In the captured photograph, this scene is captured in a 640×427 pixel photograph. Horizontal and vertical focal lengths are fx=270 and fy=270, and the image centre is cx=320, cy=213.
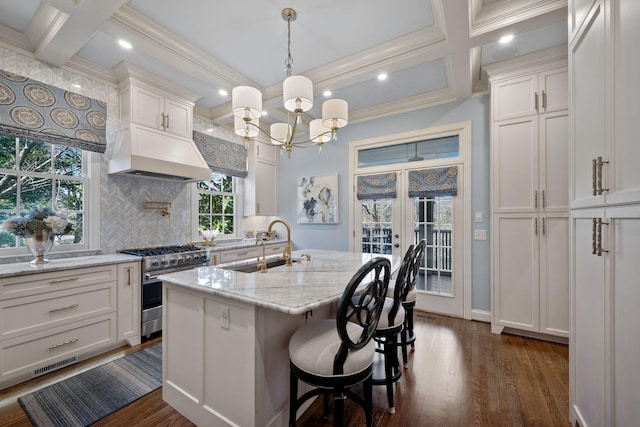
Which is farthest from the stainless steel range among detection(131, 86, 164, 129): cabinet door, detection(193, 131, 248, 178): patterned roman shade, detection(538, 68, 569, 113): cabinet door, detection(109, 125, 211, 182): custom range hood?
detection(538, 68, 569, 113): cabinet door

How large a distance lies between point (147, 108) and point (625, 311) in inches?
159

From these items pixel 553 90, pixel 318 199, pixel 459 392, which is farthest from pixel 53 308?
pixel 553 90

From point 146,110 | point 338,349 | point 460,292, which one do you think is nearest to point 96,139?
point 146,110

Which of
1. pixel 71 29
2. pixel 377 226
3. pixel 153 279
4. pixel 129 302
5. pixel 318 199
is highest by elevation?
pixel 71 29

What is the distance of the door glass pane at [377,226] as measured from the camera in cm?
392

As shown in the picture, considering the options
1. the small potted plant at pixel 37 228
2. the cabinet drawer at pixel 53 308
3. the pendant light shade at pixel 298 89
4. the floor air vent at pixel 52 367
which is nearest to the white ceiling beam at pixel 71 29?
the pendant light shade at pixel 298 89

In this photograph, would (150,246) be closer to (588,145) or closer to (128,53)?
(128,53)

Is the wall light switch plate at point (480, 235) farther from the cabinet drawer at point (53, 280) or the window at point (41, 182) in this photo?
the window at point (41, 182)

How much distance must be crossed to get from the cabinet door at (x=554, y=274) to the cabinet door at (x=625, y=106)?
1823 mm

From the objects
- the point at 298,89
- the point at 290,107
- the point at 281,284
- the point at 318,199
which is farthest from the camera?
the point at 318,199

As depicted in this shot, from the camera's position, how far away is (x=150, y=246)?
132 inches

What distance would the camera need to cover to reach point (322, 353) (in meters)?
1.29

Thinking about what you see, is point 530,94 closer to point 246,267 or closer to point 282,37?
point 282,37

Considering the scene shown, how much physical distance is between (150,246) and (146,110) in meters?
1.61
